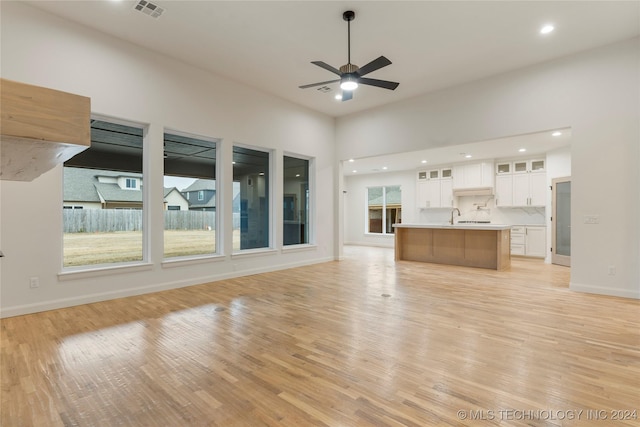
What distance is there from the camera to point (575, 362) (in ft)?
7.89

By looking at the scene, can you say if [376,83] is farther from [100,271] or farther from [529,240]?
[529,240]

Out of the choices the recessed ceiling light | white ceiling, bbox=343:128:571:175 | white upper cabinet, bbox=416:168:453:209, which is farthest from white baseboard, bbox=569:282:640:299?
white upper cabinet, bbox=416:168:453:209

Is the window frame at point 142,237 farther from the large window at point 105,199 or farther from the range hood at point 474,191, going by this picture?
the range hood at point 474,191

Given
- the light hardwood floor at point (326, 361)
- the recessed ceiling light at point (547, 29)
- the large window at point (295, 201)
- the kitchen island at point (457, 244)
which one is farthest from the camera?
the large window at point (295, 201)

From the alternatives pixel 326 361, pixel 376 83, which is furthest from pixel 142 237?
pixel 376 83

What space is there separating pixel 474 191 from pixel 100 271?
933 centimetres

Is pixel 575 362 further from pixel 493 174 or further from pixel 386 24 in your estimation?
pixel 493 174

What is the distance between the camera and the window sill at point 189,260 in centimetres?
479

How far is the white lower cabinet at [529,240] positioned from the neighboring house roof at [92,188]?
9.09m

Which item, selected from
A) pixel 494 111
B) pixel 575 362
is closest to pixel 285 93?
pixel 494 111

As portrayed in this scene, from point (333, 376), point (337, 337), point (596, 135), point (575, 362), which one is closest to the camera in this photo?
point (333, 376)

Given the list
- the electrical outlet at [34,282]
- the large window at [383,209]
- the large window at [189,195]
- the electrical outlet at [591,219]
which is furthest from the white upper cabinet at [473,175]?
the electrical outlet at [34,282]

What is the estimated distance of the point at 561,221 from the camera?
7.48 m

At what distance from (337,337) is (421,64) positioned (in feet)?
14.6
